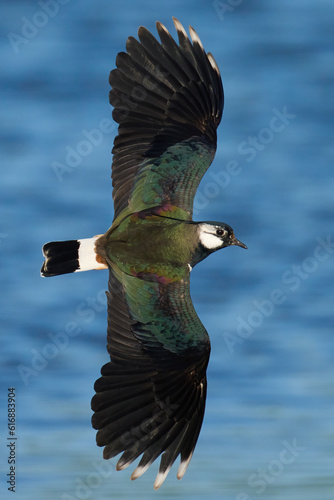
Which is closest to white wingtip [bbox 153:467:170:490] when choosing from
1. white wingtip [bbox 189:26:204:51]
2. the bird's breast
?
the bird's breast

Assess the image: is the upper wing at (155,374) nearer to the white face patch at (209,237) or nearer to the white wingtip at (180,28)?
the white face patch at (209,237)

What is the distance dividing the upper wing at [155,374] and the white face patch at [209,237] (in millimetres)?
389

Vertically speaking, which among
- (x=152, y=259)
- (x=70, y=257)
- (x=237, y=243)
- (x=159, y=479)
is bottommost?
(x=159, y=479)

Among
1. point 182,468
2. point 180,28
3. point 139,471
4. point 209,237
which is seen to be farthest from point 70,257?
point 180,28

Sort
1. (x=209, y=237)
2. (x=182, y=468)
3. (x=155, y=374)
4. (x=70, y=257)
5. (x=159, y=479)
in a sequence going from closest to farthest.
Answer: (x=159, y=479)
(x=182, y=468)
(x=155, y=374)
(x=209, y=237)
(x=70, y=257)

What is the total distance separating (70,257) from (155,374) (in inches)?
47.0

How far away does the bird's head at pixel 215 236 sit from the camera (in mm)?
6727

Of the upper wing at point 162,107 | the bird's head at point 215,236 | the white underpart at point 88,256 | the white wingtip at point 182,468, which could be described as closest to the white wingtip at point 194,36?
the upper wing at point 162,107

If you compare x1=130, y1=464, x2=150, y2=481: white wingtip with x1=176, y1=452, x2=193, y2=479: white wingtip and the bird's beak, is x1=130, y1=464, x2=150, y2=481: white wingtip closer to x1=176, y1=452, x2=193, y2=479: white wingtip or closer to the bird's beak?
x1=176, y1=452, x2=193, y2=479: white wingtip

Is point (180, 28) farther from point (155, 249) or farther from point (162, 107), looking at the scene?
point (155, 249)

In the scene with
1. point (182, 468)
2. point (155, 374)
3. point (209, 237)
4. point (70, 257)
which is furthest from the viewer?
point (70, 257)

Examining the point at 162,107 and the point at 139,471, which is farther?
the point at 162,107

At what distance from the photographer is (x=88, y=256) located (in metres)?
6.84

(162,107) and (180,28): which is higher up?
(180,28)
